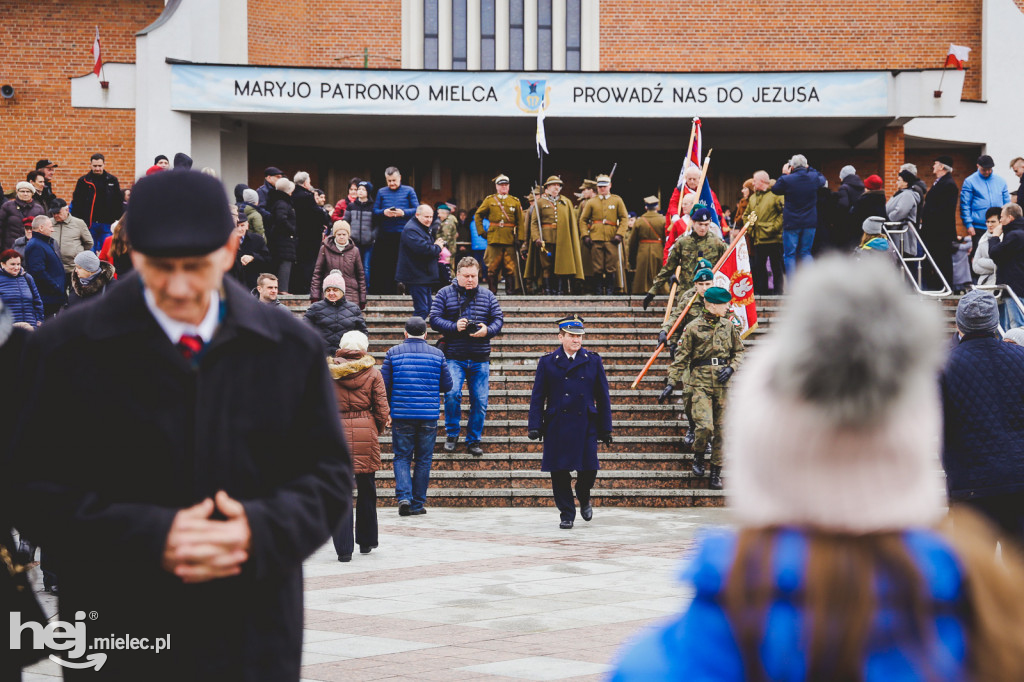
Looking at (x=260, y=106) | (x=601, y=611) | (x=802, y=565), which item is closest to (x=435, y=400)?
(x=601, y=611)

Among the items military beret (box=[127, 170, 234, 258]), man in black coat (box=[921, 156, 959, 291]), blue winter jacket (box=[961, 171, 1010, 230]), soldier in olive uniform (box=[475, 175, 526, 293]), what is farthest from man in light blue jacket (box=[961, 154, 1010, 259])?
military beret (box=[127, 170, 234, 258])

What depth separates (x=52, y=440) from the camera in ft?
8.46

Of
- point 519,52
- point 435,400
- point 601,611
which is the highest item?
point 519,52

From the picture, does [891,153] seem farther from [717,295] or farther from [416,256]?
[717,295]

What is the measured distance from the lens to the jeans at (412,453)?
1150 cm

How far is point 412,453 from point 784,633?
1050cm

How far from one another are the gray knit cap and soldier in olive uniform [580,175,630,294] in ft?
39.9

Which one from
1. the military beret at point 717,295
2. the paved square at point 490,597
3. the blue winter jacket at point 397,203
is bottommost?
the paved square at point 490,597

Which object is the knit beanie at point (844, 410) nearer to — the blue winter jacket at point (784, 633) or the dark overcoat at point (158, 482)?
the blue winter jacket at point (784, 633)

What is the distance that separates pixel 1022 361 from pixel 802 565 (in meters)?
5.32

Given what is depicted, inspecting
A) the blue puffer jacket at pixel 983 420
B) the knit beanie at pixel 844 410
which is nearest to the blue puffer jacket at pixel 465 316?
the blue puffer jacket at pixel 983 420

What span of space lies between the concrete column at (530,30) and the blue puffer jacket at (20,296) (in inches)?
662

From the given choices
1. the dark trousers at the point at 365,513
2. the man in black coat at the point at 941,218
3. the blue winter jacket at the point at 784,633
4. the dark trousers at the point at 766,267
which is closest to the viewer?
the blue winter jacket at the point at 784,633

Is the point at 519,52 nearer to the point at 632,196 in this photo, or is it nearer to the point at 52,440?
the point at 632,196
